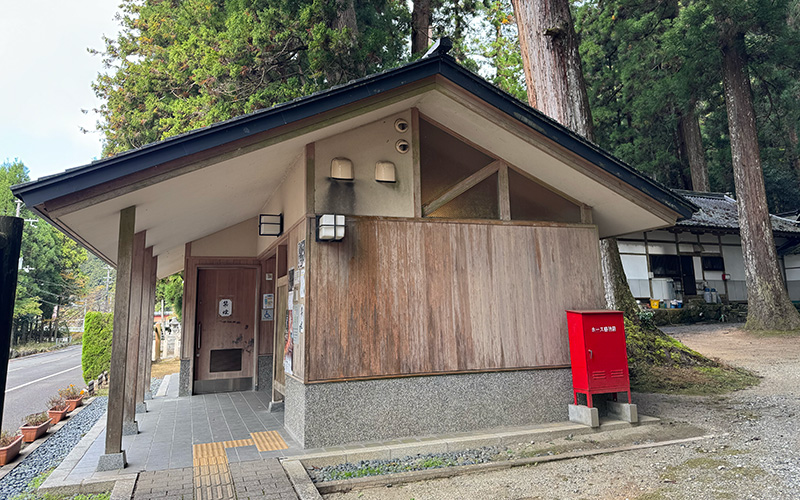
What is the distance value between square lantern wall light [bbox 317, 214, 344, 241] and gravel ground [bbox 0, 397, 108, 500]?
12.1 feet

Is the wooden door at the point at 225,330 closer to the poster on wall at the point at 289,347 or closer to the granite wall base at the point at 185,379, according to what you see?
the granite wall base at the point at 185,379

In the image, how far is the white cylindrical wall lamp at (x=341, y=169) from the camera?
5195 millimetres

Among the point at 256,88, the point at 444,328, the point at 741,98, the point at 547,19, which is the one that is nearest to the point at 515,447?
the point at 444,328

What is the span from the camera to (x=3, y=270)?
6.41 feet

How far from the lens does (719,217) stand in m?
19.3

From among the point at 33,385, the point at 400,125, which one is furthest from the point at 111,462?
the point at 33,385

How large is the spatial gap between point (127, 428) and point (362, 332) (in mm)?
3109

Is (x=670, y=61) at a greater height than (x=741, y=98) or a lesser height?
greater

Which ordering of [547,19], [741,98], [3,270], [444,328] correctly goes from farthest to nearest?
[741,98] → [547,19] → [444,328] → [3,270]

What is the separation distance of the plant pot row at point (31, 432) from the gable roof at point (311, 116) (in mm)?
3739

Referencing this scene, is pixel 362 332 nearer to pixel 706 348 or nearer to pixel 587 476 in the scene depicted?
pixel 587 476

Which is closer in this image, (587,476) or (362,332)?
(587,476)

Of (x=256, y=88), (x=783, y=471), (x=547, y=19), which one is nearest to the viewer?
(x=783, y=471)

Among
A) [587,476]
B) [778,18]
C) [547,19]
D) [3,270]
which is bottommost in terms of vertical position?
[587,476]
